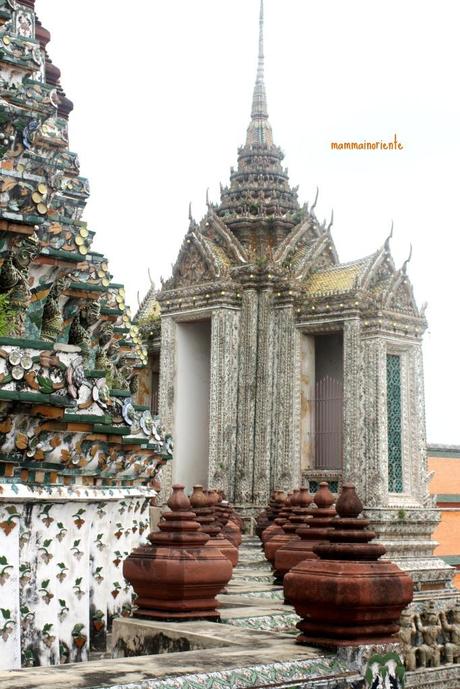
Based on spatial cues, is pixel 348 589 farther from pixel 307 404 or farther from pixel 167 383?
pixel 167 383

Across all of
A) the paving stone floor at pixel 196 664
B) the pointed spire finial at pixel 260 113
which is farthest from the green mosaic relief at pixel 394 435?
the paving stone floor at pixel 196 664

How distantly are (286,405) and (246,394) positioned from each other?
928 mm

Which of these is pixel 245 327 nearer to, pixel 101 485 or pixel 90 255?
pixel 90 255

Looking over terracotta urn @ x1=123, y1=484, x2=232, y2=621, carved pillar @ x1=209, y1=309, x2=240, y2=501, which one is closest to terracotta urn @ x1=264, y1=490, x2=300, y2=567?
terracotta urn @ x1=123, y1=484, x2=232, y2=621

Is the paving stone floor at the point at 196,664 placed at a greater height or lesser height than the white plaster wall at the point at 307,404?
lesser

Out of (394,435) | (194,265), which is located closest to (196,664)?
(394,435)

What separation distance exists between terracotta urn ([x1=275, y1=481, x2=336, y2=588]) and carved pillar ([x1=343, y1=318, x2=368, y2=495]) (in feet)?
34.4

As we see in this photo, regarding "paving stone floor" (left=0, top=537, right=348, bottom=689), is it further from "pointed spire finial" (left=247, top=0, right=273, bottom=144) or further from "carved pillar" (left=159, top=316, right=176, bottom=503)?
"pointed spire finial" (left=247, top=0, right=273, bottom=144)

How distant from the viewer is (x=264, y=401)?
71.8 feet

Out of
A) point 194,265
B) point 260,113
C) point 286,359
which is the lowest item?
point 286,359

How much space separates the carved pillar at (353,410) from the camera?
20.6 m

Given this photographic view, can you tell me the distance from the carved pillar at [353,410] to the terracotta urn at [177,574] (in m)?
13.3

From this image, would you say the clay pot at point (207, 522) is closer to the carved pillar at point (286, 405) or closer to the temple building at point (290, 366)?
the temple building at point (290, 366)

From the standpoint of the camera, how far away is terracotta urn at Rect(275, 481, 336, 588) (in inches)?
379
